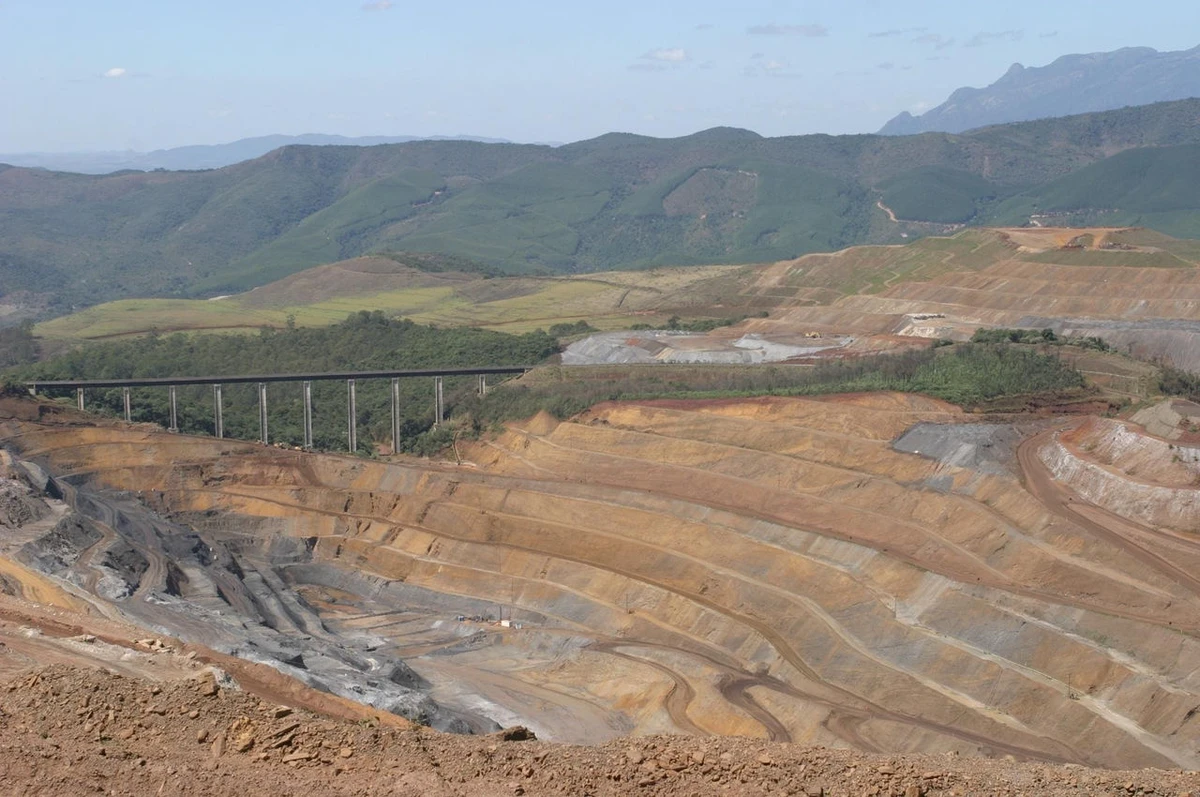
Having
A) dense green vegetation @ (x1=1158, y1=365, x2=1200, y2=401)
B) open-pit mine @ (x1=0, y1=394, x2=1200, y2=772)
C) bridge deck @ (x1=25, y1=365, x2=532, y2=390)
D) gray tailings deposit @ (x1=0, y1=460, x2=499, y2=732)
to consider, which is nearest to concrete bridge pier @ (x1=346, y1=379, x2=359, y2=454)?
bridge deck @ (x1=25, y1=365, x2=532, y2=390)

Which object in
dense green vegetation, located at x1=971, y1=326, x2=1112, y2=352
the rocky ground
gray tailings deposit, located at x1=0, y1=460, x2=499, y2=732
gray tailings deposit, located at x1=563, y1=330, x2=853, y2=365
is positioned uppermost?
the rocky ground

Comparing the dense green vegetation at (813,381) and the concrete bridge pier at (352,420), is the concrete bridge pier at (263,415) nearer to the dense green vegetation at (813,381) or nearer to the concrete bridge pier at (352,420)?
the concrete bridge pier at (352,420)

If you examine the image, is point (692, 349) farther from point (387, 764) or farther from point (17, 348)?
point (387, 764)

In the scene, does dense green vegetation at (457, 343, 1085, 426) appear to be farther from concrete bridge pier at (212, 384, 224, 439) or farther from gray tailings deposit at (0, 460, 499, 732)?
gray tailings deposit at (0, 460, 499, 732)

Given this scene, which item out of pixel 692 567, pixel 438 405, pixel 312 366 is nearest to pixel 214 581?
pixel 692 567

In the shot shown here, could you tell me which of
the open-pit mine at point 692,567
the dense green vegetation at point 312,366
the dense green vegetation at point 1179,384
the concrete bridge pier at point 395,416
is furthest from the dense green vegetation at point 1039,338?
the concrete bridge pier at point 395,416

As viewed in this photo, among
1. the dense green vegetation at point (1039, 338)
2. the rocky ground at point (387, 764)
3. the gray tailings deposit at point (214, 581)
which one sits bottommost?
the gray tailings deposit at point (214, 581)

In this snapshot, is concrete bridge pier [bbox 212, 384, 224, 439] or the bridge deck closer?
concrete bridge pier [bbox 212, 384, 224, 439]
